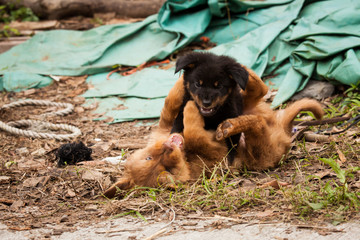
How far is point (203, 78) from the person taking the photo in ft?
Answer: 13.4

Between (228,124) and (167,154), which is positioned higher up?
(228,124)

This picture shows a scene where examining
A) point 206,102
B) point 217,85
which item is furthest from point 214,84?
point 206,102

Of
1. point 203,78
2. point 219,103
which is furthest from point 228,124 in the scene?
point 203,78

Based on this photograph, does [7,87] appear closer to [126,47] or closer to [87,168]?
[126,47]

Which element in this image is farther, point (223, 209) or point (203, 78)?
point (203, 78)

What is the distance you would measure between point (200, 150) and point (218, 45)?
4522 mm

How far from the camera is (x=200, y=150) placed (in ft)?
13.6

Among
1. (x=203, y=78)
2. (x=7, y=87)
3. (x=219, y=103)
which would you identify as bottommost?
(x=7, y=87)

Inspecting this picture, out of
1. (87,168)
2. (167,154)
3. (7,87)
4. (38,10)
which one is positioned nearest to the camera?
(167,154)

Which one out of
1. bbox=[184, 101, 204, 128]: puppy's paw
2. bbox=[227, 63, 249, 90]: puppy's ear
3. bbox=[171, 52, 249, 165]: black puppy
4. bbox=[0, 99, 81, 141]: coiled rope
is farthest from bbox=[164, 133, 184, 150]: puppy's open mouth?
bbox=[0, 99, 81, 141]: coiled rope

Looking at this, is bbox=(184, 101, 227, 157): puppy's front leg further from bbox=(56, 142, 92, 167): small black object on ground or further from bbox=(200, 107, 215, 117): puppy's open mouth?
bbox=(56, 142, 92, 167): small black object on ground

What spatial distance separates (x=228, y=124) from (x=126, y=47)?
5257 millimetres

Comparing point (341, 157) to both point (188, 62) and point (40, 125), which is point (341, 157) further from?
point (40, 125)

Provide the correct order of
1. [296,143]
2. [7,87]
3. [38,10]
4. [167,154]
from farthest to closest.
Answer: [38,10]
[7,87]
[296,143]
[167,154]
